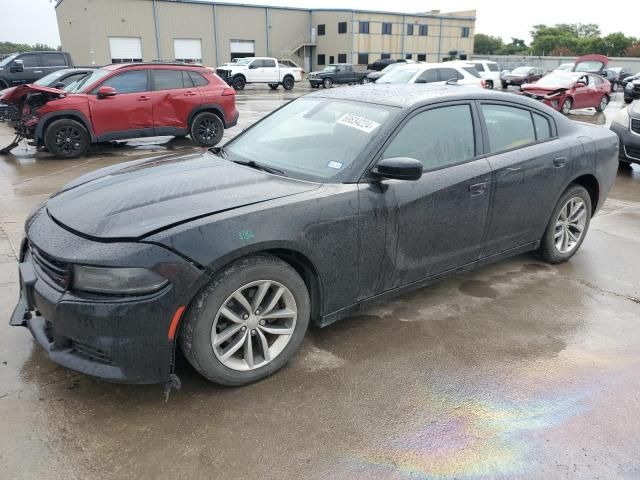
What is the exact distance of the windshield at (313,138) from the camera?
326cm

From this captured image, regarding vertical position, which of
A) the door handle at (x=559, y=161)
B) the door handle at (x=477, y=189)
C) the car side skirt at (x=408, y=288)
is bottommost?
the car side skirt at (x=408, y=288)

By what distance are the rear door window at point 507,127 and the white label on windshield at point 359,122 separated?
1024 millimetres

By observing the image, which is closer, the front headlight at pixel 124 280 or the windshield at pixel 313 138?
the front headlight at pixel 124 280

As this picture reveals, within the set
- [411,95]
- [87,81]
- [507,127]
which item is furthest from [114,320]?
[87,81]

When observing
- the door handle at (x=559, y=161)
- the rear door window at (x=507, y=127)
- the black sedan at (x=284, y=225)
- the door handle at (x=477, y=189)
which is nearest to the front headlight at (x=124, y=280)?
the black sedan at (x=284, y=225)

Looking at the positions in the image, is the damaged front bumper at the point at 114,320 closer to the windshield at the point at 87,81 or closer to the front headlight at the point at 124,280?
the front headlight at the point at 124,280

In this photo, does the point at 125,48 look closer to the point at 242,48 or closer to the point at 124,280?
the point at 242,48

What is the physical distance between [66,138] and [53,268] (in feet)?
25.3

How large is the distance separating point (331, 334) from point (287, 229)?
102cm

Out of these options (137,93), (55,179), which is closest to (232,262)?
(55,179)

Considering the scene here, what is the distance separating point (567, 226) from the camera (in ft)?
15.2

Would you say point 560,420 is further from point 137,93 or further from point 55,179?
point 137,93

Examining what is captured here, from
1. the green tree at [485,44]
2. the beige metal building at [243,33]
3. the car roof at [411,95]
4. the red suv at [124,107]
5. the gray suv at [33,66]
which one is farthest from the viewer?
the green tree at [485,44]

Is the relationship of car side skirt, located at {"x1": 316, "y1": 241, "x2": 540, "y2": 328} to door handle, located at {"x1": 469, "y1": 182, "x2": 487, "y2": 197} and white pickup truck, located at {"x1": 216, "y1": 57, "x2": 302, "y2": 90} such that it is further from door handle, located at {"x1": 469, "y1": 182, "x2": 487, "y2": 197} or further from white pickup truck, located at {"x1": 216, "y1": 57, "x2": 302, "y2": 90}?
white pickup truck, located at {"x1": 216, "y1": 57, "x2": 302, "y2": 90}
